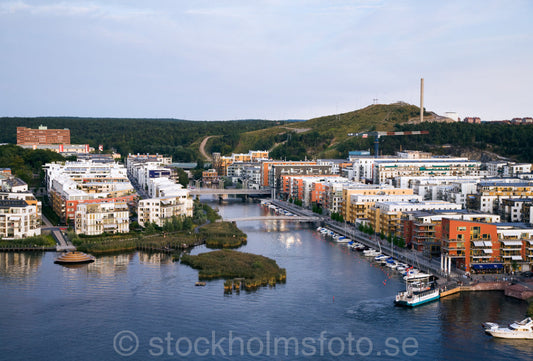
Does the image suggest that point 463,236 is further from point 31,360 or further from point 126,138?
point 126,138

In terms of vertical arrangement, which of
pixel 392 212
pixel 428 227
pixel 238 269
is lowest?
pixel 238 269

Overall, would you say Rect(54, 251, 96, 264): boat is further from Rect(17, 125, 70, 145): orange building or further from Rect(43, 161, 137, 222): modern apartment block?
Rect(17, 125, 70, 145): orange building

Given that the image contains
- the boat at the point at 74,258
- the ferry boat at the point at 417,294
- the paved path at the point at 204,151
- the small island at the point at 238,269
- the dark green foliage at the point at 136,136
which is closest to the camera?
the ferry boat at the point at 417,294

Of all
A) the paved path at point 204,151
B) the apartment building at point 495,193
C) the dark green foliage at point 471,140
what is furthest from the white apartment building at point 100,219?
the paved path at point 204,151

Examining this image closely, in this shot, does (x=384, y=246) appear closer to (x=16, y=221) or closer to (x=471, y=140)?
(x=16, y=221)

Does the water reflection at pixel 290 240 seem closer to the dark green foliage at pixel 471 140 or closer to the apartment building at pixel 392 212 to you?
the apartment building at pixel 392 212

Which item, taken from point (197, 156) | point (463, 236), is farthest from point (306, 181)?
point (197, 156)

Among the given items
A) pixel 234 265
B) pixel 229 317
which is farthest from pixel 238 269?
pixel 229 317
